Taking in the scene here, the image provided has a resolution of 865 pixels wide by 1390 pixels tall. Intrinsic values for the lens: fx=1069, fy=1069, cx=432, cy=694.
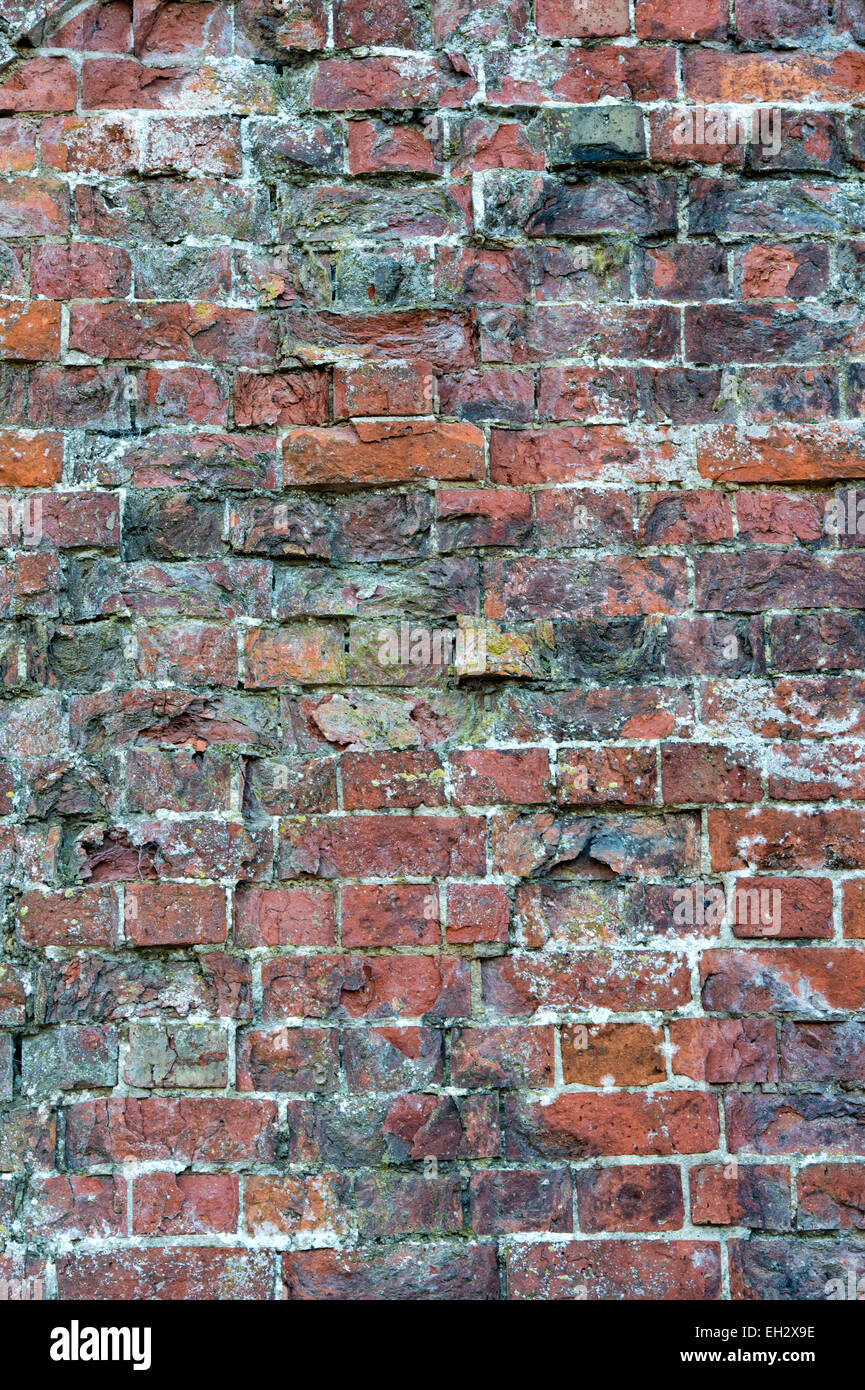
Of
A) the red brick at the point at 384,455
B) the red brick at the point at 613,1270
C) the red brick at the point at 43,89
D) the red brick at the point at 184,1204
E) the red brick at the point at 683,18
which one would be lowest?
the red brick at the point at 613,1270

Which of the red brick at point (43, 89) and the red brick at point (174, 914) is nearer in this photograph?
the red brick at point (174, 914)

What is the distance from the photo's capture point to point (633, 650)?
5.59 feet

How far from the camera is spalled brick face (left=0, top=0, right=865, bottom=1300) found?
1605mm

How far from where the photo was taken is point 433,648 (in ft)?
5.59

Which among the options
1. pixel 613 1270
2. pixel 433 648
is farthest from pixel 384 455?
pixel 613 1270

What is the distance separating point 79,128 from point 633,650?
124cm

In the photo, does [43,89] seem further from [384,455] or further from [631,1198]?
[631,1198]

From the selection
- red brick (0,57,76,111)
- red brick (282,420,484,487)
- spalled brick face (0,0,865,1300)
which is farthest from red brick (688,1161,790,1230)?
red brick (0,57,76,111)

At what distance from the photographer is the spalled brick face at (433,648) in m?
1.61

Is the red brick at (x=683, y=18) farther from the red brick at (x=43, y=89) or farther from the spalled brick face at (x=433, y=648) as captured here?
the red brick at (x=43, y=89)

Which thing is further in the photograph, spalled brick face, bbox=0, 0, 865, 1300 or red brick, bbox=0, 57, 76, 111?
red brick, bbox=0, 57, 76, 111

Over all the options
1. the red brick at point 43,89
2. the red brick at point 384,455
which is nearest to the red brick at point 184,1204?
the red brick at point 384,455

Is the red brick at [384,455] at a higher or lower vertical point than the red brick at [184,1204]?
higher

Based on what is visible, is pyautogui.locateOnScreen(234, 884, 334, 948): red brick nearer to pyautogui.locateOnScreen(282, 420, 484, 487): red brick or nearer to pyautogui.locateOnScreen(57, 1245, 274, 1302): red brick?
pyautogui.locateOnScreen(57, 1245, 274, 1302): red brick
